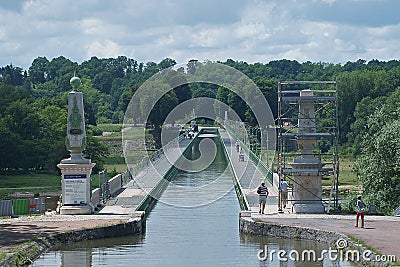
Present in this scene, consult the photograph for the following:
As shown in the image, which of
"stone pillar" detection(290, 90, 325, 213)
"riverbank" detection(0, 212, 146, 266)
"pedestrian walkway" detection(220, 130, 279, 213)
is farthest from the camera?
"pedestrian walkway" detection(220, 130, 279, 213)

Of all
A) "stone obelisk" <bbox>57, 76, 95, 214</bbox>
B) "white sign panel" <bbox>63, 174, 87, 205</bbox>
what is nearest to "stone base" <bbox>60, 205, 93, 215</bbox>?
"stone obelisk" <bbox>57, 76, 95, 214</bbox>

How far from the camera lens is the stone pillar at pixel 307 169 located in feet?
105

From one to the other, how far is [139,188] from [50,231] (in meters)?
16.6

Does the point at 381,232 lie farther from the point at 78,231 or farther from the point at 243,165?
the point at 243,165

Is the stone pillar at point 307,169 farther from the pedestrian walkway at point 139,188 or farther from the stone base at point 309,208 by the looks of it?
the pedestrian walkway at point 139,188

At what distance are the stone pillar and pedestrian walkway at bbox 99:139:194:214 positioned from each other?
6.63 meters

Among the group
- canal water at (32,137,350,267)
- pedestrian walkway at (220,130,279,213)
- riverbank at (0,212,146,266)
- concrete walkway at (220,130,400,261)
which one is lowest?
canal water at (32,137,350,267)

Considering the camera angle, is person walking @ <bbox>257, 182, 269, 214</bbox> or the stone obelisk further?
the stone obelisk

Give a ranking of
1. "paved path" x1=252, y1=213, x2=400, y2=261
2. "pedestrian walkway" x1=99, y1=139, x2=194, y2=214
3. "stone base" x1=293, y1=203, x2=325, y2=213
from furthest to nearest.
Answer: "pedestrian walkway" x1=99, y1=139, x2=194, y2=214 → "stone base" x1=293, y1=203, x2=325, y2=213 → "paved path" x1=252, y1=213, x2=400, y2=261

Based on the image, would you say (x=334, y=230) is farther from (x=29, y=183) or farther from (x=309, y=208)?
(x=29, y=183)

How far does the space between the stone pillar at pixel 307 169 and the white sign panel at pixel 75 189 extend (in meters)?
8.19

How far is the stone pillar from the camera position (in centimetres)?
3200

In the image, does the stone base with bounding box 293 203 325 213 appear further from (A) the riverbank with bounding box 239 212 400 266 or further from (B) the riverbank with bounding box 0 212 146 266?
(B) the riverbank with bounding box 0 212 146 266

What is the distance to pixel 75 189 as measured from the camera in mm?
31469
